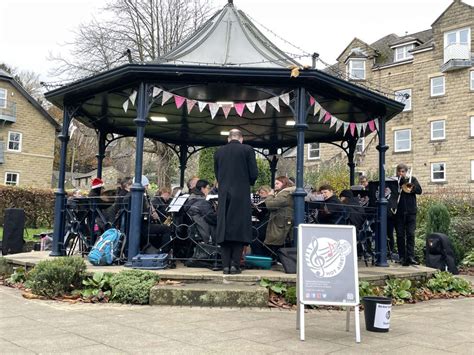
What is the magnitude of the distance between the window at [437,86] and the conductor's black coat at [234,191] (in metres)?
28.2

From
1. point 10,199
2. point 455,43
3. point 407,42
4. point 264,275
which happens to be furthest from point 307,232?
point 407,42

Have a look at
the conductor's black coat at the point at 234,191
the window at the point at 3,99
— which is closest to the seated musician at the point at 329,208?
the conductor's black coat at the point at 234,191

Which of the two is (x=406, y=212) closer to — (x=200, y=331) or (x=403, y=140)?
(x=200, y=331)

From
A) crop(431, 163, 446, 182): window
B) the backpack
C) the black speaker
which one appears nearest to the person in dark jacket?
the backpack

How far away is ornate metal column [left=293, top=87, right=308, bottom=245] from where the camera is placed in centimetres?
752

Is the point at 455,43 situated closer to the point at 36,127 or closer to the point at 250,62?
the point at 250,62

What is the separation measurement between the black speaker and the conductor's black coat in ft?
25.0

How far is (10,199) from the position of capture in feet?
78.9

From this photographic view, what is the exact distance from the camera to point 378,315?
16.8 feet

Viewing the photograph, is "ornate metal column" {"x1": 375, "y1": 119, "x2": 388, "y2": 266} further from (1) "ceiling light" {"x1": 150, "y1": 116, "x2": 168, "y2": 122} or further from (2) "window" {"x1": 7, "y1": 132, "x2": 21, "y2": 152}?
(2) "window" {"x1": 7, "y1": 132, "x2": 21, "y2": 152}

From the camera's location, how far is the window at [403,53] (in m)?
33.7

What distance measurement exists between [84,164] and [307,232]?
2362 inches

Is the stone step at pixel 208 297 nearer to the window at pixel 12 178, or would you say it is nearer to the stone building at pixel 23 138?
the stone building at pixel 23 138

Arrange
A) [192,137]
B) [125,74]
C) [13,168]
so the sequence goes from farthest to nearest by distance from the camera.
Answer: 1. [13,168]
2. [192,137]
3. [125,74]
